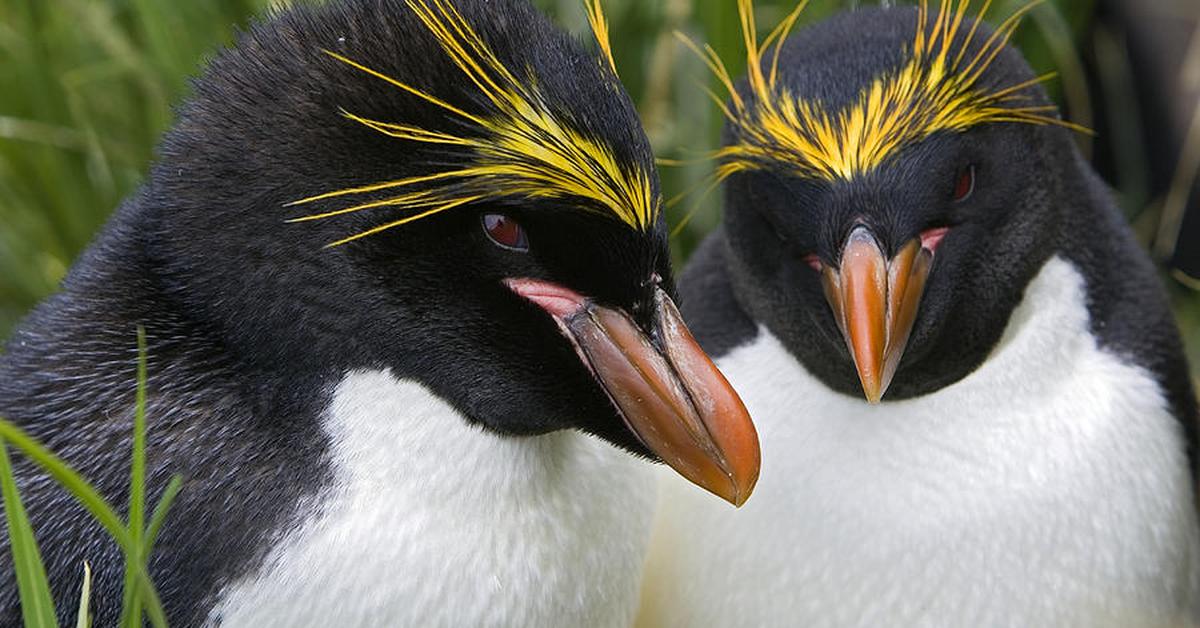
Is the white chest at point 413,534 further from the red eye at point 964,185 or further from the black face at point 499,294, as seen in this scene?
the red eye at point 964,185

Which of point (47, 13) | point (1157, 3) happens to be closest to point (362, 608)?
point (47, 13)

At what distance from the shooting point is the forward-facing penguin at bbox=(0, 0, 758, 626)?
1.55 m

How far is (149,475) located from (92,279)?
234 millimetres

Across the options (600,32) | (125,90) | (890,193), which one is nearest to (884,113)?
(890,193)

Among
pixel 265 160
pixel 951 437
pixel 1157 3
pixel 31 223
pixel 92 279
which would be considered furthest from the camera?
pixel 1157 3

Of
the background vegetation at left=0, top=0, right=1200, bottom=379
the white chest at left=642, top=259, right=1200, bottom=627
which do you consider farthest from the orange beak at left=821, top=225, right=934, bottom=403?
the background vegetation at left=0, top=0, right=1200, bottom=379

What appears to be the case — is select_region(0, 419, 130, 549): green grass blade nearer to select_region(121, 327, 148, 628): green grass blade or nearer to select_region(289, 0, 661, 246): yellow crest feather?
select_region(121, 327, 148, 628): green grass blade

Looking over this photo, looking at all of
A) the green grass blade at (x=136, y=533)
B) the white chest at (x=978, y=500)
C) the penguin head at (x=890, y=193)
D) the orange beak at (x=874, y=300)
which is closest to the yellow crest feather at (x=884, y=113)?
the penguin head at (x=890, y=193)

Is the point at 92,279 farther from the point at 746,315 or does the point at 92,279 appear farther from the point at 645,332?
the point at 746,315

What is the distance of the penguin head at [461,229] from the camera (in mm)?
1539

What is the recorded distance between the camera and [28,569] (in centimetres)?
146

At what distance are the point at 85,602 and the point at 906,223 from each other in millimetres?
959

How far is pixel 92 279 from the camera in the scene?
1718 millimetres

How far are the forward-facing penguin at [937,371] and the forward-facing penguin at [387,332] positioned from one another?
392mm
